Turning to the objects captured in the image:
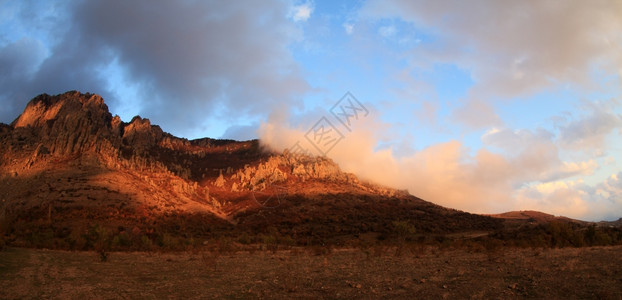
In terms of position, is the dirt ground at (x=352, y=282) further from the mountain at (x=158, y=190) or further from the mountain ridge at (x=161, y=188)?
the mountain ridge at (x=161, y=188)

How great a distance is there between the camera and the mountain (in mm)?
69000

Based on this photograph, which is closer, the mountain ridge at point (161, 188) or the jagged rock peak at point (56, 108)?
the mountain ridge at point (161, 188)

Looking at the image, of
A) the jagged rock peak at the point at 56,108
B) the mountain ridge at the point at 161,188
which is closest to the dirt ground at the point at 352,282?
the mountain ridge at the point at 161,188

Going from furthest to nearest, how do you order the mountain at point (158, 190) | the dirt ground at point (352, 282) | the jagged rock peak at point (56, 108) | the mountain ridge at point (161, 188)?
1. the jagged rock peak at point (56, 108)
2. the mountain ridge at point (161, 188)
3. the mountain at point (158, 190)
4. the dirt ground at point (352, 282)

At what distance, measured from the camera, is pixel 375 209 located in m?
98.4

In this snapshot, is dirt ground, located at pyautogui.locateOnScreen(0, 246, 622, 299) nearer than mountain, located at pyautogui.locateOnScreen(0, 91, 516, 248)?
Yes

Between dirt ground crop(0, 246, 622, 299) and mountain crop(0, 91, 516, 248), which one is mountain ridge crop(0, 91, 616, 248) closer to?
mountain crop(0, 91, 516, 248)

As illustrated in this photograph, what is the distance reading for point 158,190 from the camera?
9188 cm

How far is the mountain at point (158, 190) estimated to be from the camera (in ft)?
226

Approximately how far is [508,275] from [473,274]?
1.22m

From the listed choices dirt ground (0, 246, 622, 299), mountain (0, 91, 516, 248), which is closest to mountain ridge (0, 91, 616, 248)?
mountain (0, 91, 516, 248)

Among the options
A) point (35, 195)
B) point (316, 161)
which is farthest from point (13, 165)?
point (316, 161)

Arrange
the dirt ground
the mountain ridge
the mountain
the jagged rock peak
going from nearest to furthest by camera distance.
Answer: the dirt ground → the mountain → the mountain ridge → the jagged rock peak

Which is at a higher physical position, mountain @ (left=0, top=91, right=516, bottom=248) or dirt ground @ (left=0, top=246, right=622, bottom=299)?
mountain @ (left=0, top=91, right=516, bottom=248)
